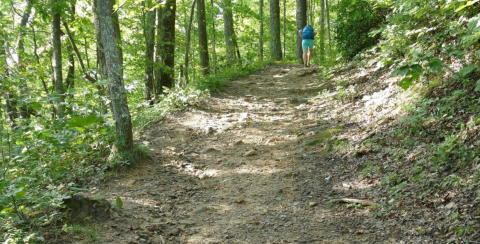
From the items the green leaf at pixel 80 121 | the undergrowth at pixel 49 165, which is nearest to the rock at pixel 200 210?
the undergrowth at pixel 49 165

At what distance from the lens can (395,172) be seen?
13.6 feet

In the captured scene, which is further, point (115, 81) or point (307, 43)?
point (307, 43)

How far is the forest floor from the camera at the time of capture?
3.68m

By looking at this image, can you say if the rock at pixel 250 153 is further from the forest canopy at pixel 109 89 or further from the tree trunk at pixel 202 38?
the tree trunk at pixel 202 38

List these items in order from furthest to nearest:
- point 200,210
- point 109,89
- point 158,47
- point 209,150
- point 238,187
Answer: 1. point 158,47
2. point 209,150
3. point 109,89
4. point 238,187
5. point 200,210

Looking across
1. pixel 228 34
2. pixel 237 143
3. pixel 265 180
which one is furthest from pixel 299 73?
pixel 265 180

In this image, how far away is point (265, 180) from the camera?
5227 mm

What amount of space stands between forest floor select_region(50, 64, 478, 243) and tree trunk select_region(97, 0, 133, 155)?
48cm

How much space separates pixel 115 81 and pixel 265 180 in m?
2.80

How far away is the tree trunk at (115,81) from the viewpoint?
15.7 ft

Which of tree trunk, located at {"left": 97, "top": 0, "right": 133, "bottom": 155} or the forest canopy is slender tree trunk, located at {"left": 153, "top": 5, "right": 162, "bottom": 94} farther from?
tree trunk, located at {"left": 97, "top": 0, "right": 133, "bottom": 155}

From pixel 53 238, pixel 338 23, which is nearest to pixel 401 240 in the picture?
pixel 53 238

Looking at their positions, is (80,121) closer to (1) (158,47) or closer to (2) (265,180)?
(2) (265,180)

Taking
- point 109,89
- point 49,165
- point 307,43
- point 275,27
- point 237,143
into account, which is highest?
point 275,27
